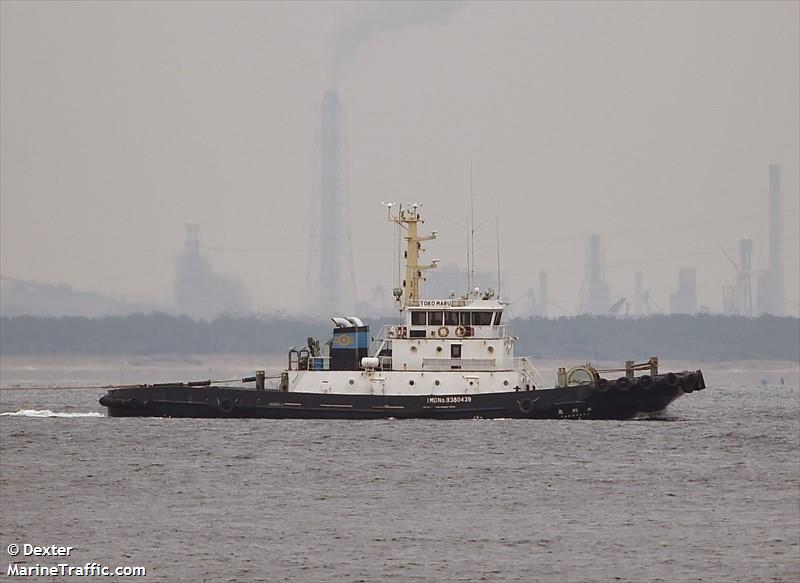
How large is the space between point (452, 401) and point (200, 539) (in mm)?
25644

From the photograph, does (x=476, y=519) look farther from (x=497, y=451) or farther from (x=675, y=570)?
(x=497, y=451)

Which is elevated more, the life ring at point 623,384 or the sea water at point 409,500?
the life ring at point 623,384

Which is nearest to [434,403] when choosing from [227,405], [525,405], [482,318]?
[525,405]

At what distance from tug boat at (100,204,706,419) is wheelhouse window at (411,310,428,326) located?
38 mm

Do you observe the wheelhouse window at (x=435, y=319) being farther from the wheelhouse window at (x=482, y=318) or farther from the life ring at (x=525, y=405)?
the life ring at (x=525, y=405)

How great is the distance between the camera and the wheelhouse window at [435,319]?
58938mm

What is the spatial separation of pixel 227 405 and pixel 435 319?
909 centimetres

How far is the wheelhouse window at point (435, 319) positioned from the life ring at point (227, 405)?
28.1 feet

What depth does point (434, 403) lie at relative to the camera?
58.1 meters

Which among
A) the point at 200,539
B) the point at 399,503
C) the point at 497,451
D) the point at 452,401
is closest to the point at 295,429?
the point at 452,401

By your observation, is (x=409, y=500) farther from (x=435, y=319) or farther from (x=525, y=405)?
(x=435, y=319)

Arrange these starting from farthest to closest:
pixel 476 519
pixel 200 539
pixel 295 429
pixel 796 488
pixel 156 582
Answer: pixel 295 429 < pixel 796 488 < pixel 476 519 < pixel 200 539 < pixel 156 582

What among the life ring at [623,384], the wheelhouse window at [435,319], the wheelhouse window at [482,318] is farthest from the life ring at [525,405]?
the wheelhouse window at [435,319]

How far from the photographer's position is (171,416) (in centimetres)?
6241
